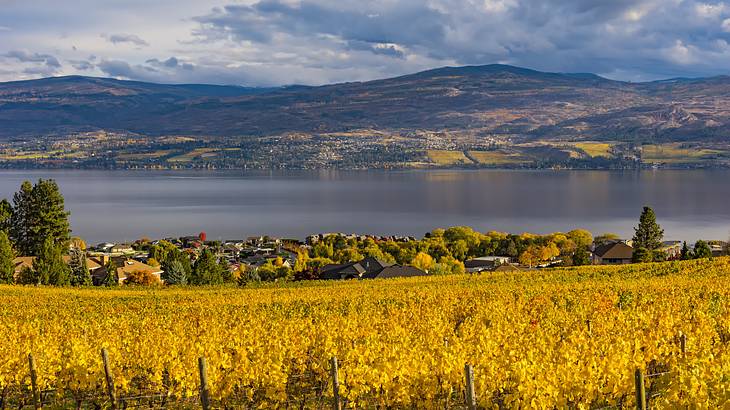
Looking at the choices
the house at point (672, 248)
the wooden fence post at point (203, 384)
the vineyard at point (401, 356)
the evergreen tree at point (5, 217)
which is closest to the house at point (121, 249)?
the evergreen tree at point (5, 217)

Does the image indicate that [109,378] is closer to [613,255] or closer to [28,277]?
[28,277]

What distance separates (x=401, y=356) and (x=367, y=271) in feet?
149

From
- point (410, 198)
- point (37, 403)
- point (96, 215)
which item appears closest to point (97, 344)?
point (37, 403)

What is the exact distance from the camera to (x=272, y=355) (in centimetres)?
1314

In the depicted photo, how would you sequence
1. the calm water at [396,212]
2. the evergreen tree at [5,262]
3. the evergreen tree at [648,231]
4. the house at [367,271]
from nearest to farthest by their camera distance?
the evergreen tree at [5,262] < the house at [367,271] < the evergreen tree at [648,231] < the calm water at [396,212]

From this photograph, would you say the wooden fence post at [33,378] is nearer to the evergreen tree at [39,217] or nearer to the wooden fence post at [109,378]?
the wooden fence post at [109,378]

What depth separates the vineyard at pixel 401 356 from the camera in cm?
1093

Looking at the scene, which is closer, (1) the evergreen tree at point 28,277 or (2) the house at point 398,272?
(1) the evergreen tree at point 28,277

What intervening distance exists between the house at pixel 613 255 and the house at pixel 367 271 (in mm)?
25084

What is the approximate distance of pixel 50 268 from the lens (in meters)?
44.1

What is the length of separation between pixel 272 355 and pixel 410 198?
16880 cm

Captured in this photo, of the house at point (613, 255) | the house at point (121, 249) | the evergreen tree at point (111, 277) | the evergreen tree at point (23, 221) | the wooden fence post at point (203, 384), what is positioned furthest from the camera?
the house at point (121, 249)

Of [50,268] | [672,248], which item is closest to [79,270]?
[50,268]

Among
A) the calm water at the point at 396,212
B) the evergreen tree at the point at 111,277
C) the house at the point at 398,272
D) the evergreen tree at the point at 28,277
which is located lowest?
the calm water at the point at 396,212
